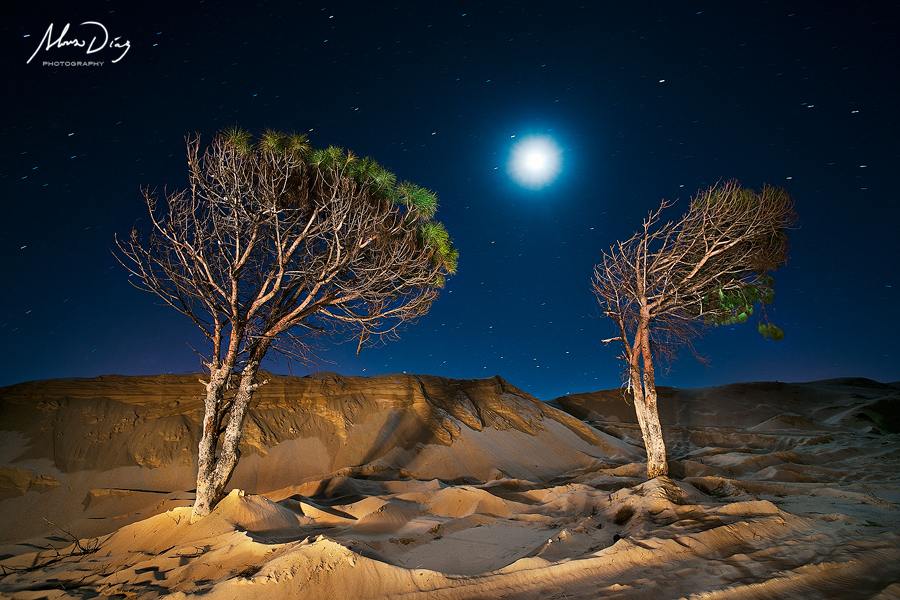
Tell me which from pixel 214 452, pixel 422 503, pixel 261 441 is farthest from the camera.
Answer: pixel 261 441

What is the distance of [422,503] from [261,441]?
432 inches

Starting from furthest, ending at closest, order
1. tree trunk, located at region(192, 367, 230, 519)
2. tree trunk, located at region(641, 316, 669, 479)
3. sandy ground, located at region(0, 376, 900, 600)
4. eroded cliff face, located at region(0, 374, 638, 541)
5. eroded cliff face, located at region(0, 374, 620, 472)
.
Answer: eroded cliff face, located at region(0, 374, 620, 472) < eroded cliff face, located at region(0, 374, 638, 541) < tree trunk, located at region(641, 316, 669, 479) < tree trunk, located at region(192, 367, 230, 519) < sandy ground, located at region(0, 376, 900, 600)

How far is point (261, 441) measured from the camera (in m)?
16.9

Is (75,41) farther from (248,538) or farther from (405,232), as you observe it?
(248,538)

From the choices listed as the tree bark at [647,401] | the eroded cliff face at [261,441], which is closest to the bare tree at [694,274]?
the tree bark at [647,401]

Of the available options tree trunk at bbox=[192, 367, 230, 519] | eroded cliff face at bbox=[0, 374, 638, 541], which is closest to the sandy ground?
eroded cliff face at bbox=[0, 374, 638, 541]

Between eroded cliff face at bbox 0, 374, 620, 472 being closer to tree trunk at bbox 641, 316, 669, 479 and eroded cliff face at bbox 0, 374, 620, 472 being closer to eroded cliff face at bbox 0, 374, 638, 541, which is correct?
eroded cliff face at bbox 0, 374, 638, 541

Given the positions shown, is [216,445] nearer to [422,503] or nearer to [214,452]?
[214,452]

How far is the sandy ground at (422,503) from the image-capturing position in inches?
166

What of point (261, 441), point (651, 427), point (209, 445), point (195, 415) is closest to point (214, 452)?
point (209, 445)

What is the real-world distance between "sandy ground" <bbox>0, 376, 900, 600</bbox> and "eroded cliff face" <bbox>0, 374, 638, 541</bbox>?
81mm

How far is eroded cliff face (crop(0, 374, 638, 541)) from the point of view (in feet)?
42.3

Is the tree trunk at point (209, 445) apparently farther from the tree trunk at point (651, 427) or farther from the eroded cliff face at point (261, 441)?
the tree trunk at point (651, 427)

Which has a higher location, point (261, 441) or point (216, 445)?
point (216, 445)
